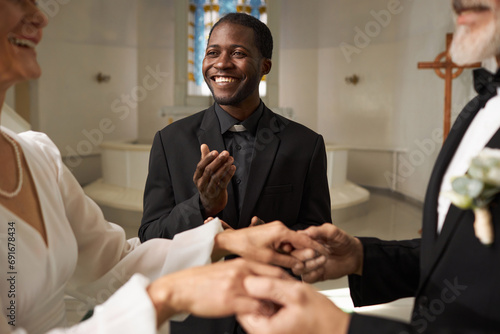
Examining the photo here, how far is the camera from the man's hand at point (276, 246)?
5.33 ft

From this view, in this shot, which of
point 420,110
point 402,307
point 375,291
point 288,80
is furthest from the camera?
point 288,80

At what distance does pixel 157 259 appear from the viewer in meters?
1.83

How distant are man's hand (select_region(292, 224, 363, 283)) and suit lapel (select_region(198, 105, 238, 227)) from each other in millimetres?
577

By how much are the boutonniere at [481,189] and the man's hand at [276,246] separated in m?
0.56

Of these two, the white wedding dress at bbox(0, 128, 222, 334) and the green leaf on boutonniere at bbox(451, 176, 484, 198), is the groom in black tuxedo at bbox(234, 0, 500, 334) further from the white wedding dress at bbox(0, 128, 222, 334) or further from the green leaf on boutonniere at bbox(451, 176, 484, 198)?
the white wedding dress at bbox(0, 128, 222, 334)

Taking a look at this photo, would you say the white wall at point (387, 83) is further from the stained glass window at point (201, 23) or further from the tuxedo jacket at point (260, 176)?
the tuxedo jacket at point (260, 176)

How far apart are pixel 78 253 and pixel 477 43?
1.54 m

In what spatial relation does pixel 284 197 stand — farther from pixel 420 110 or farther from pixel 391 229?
pixel 420 110

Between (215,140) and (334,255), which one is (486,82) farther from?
(215,140)

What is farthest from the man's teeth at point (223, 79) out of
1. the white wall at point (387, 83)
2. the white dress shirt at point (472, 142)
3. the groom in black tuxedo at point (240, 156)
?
the white wall at point (387, 83)

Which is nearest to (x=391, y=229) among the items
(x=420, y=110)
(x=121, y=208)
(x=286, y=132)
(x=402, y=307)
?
(x=420, y=110)

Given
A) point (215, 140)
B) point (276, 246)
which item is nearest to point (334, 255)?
point (276, 246)

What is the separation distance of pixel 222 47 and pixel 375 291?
1.29 metres

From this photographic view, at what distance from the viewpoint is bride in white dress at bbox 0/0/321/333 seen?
1203mm
